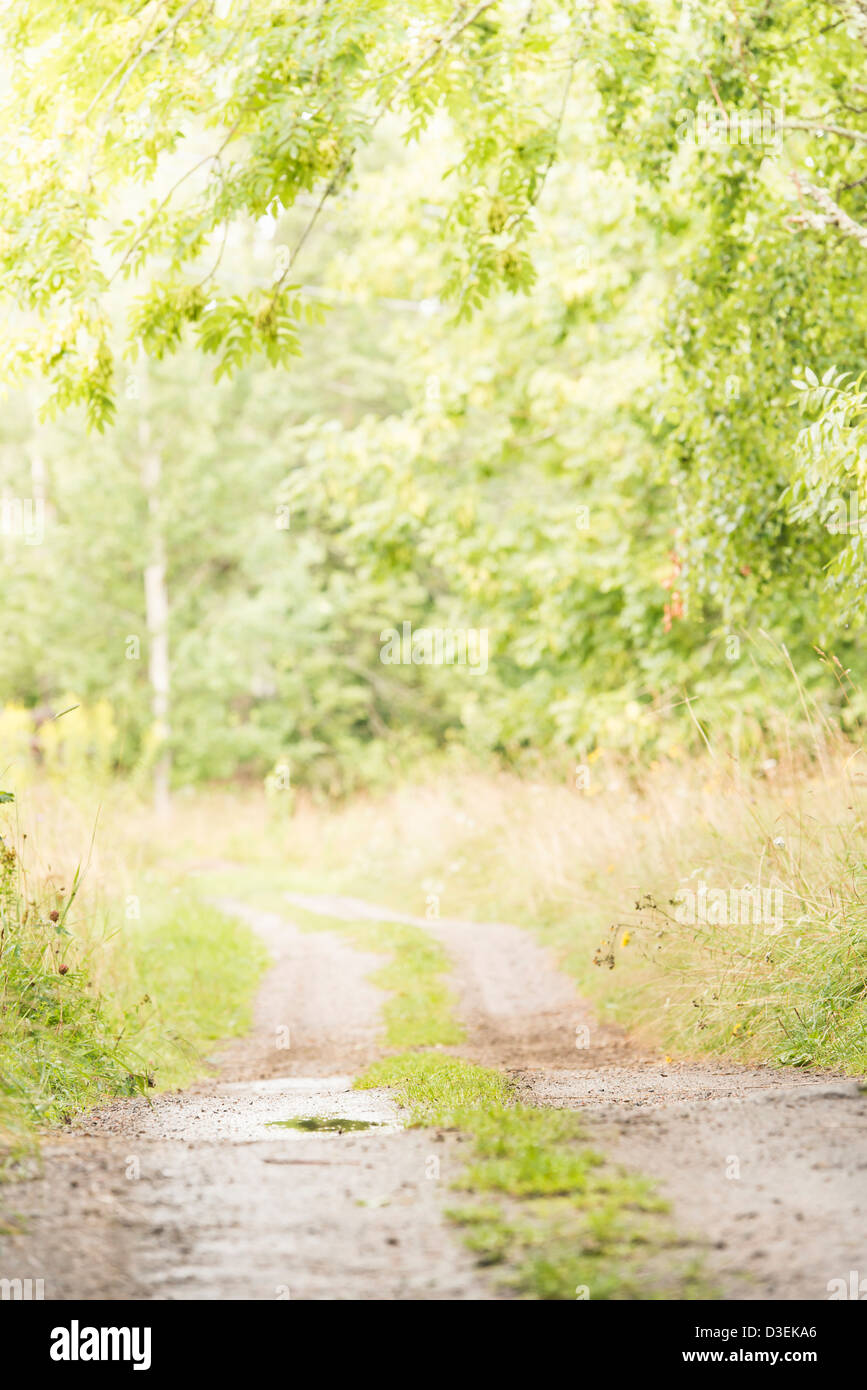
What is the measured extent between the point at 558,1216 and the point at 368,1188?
25.1 inches

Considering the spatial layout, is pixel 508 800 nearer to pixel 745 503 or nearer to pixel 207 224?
pixel 745 503

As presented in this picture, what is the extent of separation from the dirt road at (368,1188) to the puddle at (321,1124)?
0.03 metres

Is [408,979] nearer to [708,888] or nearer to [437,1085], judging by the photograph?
[708,888]

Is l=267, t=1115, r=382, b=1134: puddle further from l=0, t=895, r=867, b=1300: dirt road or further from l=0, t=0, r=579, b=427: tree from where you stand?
l=0, t=0, r=579, b=427: tree

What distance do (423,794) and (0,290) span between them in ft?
38.9

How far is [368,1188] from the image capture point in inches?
151

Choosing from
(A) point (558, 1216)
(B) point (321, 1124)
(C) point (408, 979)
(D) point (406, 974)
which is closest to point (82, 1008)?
(B) point (321, 1124)

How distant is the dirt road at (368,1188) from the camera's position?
10.6 feet

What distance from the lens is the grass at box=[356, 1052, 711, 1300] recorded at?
312 centimetres

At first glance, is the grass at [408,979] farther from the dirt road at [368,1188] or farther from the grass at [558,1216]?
the grass at [558,1216]

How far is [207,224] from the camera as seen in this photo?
23.5 ft

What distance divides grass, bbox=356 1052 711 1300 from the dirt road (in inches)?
3.0

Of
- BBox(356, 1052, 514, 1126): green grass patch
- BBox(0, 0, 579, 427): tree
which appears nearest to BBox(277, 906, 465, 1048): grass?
BBox(356, 1052, 514, 1126): green grass patch

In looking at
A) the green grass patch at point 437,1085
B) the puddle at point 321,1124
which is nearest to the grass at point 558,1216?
the green grass patch at point 437,1085
